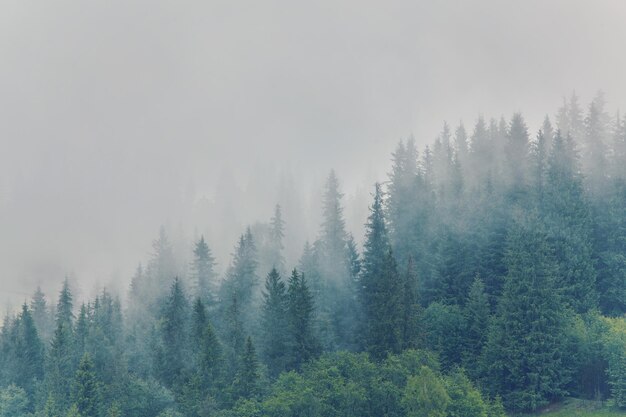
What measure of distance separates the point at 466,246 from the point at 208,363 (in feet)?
127

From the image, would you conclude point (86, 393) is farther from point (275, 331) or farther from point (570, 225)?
point (570, 225)

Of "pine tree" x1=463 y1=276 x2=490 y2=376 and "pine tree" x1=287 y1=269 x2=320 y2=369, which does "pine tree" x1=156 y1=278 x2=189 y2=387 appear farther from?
"pine tree" x1=463 y1=276 x2=490 y2=376

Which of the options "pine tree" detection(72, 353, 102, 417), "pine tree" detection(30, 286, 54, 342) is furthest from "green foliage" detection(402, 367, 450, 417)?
"pine tree" detection(30, 286, 54, 342)

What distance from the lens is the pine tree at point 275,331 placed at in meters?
92.4

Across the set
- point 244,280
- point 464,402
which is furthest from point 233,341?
point 464,402

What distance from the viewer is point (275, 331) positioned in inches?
3745

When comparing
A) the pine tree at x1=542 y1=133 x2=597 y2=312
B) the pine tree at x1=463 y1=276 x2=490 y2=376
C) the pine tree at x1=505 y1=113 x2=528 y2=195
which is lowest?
the pine tree at x1=463 y1=276 x2=490 y2=376

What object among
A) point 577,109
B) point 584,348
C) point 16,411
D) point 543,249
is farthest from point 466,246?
point 16,411

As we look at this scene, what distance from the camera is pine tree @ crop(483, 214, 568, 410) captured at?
279 ft

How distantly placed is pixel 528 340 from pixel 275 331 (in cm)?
2844

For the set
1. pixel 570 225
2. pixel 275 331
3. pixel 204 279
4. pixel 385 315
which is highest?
pixel 204 279

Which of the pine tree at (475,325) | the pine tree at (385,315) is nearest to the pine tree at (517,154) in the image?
the pine tree at (475,325)

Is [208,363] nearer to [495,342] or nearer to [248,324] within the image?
[248,324]

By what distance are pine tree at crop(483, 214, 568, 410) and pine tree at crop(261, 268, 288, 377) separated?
73.6 ft
